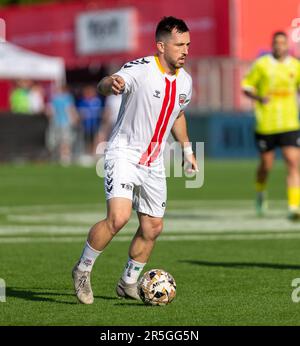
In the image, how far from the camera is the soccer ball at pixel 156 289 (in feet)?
28.9

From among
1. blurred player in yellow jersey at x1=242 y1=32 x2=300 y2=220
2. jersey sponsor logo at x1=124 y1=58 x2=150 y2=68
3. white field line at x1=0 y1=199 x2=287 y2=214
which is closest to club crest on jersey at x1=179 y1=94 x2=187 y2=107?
jersey sponsor logo at x1=124 y1=58 x2=150 y2=68

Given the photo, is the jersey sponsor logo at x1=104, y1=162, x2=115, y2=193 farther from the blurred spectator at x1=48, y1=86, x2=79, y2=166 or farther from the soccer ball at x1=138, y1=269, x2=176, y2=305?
the blurred spectator at x1=48, y1=86, x2=79, y2=166

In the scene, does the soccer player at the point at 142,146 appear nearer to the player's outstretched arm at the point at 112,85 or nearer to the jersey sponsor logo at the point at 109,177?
the jersey sponsor logo at the point at 109,177

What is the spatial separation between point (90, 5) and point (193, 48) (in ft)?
21.3

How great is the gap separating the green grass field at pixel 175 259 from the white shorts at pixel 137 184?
2.49ft

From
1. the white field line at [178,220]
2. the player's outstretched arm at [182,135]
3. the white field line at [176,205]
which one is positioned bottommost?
the white field line at [176,205]

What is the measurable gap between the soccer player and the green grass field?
471 mm

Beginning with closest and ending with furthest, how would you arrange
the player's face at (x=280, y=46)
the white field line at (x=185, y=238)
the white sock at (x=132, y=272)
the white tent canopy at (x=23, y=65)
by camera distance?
the white sock at (x=132, y=272) < the white field line at (x=185, y=238) < the player's face at (x=280, y=46) < the white tent canopy at (x=23, y=65)

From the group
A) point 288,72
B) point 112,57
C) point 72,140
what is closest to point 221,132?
point 72,140

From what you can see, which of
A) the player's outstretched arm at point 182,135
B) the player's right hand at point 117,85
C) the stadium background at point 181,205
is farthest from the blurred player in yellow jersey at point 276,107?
the player's right hand at point 117,85

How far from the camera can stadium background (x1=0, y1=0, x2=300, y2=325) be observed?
884 cm

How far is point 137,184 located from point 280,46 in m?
7.54

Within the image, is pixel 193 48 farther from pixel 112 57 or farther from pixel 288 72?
pixel 288 72
